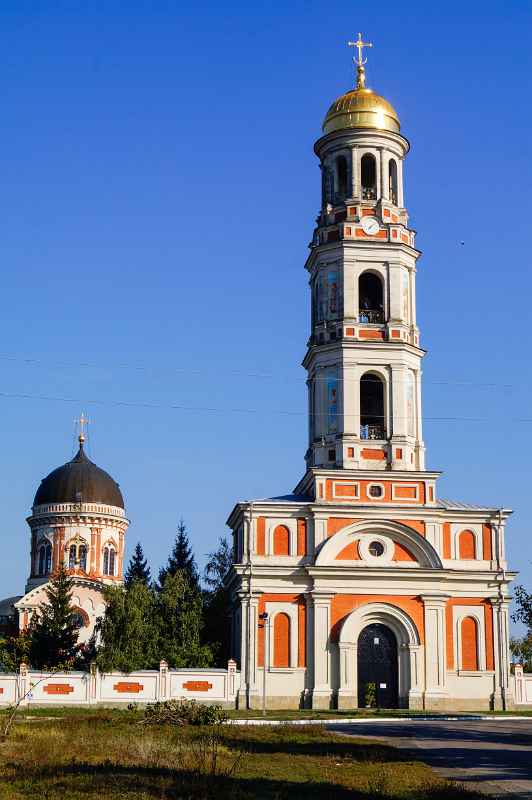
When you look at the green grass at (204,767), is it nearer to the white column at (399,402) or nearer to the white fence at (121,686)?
the white fence at (121,686)

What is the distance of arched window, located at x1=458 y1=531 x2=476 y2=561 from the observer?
4716 cm

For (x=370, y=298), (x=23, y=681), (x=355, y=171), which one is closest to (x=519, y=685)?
(x=370, y=298)

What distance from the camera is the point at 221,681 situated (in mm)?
44562

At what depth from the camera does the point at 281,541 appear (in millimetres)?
46312

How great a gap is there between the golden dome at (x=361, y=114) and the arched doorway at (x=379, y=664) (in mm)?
20213

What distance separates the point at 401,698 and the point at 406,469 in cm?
871

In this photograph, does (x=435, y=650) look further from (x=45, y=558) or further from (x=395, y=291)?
(x=45, y=558)

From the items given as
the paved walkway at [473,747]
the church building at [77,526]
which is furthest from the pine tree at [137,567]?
the paved walkway at [473,747]

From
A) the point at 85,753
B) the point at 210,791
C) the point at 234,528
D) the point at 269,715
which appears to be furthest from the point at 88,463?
the point at 210,791

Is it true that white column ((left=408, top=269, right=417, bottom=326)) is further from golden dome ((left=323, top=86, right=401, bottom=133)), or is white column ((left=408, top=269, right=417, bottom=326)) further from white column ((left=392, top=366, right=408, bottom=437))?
golden dome ((left=323, top=86, right=401, bottom=133))

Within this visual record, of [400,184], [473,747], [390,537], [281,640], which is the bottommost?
[473,747]

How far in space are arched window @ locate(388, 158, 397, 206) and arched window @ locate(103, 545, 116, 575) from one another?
104ft

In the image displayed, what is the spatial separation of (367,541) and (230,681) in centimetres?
745

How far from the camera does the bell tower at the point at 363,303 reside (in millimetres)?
47250
